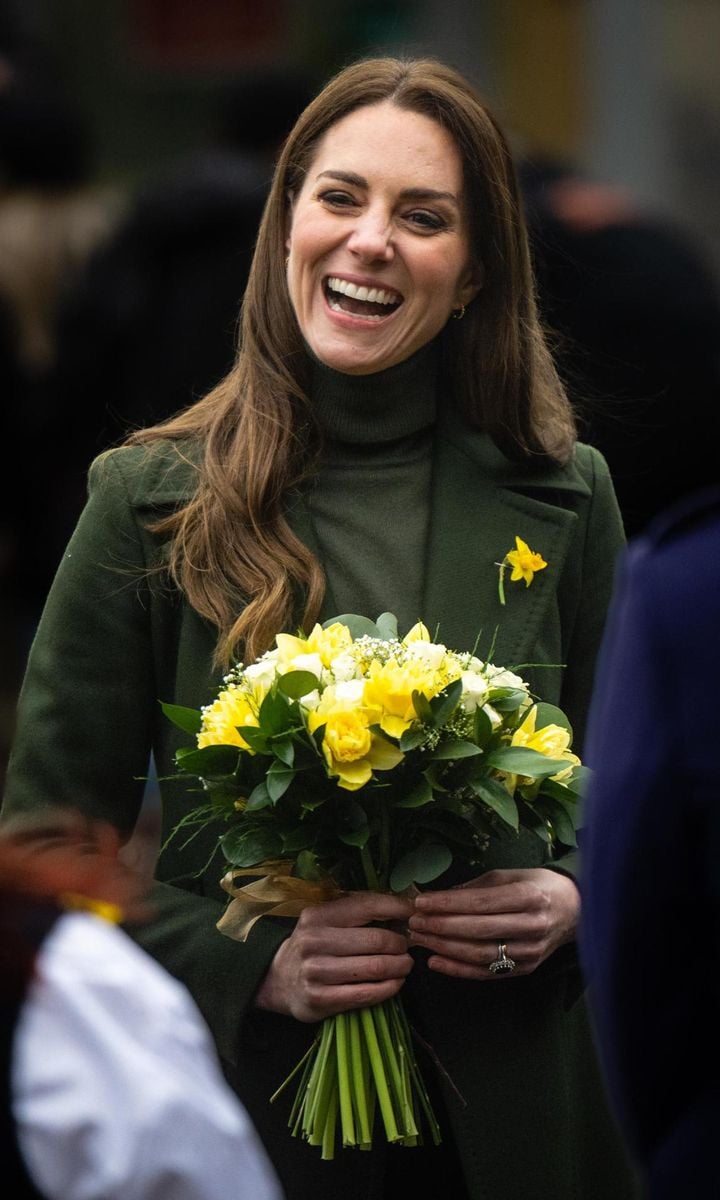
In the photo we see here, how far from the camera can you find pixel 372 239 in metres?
3.46

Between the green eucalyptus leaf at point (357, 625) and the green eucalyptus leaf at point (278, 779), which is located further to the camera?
the green eucalyptus leaf at point (357, 625)

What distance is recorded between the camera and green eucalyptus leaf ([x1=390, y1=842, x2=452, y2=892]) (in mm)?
3064

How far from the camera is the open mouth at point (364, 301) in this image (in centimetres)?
352

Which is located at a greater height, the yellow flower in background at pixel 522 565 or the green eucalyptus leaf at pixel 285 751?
the yellow flower in background at pixel 522 565

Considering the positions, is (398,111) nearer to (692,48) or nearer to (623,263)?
(623,263)

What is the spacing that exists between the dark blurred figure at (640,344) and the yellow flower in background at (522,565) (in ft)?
4.06

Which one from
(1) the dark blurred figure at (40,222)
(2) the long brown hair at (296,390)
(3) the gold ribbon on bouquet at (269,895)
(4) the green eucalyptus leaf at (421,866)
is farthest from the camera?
(1) the dark blurred figure at (40,222)

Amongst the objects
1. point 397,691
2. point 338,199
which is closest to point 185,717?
point 397,691

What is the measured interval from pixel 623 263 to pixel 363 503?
5.05 ft

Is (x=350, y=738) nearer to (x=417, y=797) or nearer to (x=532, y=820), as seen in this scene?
(x=417, y=797)

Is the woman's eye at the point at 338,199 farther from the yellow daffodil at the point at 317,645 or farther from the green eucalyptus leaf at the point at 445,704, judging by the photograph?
the green eucalyptus leaf at the point at 445,704

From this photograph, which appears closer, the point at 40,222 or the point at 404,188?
the point at 404,188

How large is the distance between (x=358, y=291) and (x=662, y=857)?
159 cm

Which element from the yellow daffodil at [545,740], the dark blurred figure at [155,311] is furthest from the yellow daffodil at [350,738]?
the dark blurred figure at [155,311]
